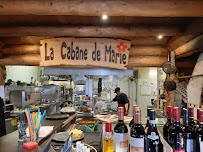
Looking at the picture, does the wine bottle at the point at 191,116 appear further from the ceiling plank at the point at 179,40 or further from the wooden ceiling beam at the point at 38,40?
the wooden ceiling beam at the point at 38,40

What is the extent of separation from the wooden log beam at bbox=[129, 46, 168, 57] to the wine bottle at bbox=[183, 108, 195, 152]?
9.15 feet

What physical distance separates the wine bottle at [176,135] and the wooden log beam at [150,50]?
2.85 metres

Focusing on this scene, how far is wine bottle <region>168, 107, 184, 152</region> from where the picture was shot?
5.28ft

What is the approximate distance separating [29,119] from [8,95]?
19.7ft

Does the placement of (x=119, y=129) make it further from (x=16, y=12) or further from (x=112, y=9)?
(x=16, y=12)

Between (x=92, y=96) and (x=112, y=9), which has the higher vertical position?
(x=112, y=9)

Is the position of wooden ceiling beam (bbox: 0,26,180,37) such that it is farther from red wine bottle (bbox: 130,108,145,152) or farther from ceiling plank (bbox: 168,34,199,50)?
red wine bottle (bbox: 130,108,145,152)

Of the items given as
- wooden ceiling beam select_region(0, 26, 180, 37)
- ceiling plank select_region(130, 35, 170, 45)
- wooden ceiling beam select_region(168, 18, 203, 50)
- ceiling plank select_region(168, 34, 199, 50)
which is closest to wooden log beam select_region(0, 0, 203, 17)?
wooden ceiling beam select_region(168, 18, 203, 50)

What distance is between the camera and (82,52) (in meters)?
3.79

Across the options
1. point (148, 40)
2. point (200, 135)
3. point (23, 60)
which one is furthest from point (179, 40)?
point (23, 60)

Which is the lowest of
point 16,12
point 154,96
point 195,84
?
point 154,96

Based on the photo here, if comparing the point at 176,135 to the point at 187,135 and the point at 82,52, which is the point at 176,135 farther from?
the point at 82,52

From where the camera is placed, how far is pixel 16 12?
2271mm

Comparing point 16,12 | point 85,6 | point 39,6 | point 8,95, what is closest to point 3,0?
point 16,12
